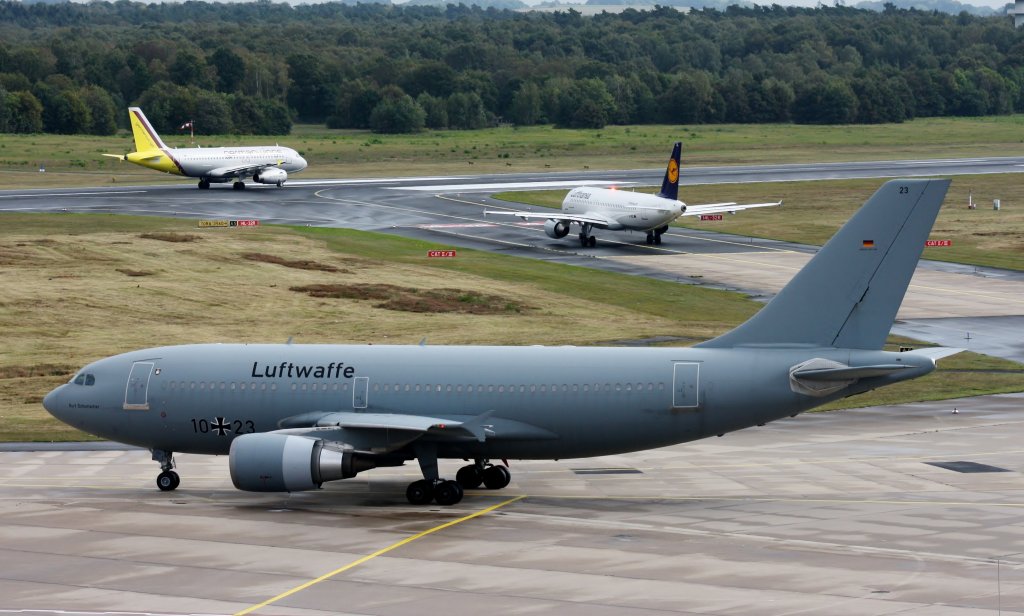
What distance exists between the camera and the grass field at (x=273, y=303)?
59.6 meters

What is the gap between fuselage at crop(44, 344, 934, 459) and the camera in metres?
36.2

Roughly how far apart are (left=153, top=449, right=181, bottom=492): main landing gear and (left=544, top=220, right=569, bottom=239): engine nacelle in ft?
215

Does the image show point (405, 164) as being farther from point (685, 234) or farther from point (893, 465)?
point (893, 465)

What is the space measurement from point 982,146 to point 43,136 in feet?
440

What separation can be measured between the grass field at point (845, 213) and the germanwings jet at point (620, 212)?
9.83 metres

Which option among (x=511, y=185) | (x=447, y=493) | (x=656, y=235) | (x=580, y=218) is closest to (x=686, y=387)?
(x=447, y=493)

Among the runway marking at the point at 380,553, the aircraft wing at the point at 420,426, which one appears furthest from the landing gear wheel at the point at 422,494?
the runway marking at the point at 380,553

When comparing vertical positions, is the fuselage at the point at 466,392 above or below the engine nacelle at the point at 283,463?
above

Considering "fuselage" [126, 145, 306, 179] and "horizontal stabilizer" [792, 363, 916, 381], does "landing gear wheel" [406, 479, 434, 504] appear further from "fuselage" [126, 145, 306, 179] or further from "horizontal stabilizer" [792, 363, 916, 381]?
"fuselage" [126, 145, 306, 179]

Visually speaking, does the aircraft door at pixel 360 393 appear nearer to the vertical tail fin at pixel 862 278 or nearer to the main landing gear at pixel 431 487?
the main landing gear at pixel 431 487

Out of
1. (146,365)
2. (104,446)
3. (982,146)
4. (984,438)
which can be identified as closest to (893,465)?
(984,438)

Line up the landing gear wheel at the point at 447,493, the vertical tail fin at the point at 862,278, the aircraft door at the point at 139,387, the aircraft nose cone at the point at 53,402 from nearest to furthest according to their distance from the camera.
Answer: the vertical tail fin at the point at 862,278, the landing gear wheel at the point at 447,493, the aircraft door at the point at 139,387, the aircraft nose cone at the point at 53,402

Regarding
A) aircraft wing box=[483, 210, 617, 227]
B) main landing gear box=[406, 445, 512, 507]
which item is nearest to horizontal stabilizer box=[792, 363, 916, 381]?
main landing gear box=[406, 445, 512, 507]

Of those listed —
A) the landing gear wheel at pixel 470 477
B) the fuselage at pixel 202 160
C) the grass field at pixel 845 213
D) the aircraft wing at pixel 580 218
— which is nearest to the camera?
the landing gear wheel at pixel 470 477
